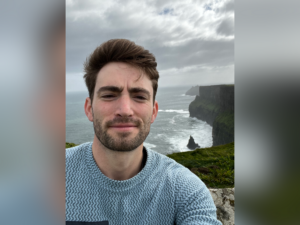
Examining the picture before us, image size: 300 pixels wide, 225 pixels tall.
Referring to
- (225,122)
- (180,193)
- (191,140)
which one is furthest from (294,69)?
(225,122)

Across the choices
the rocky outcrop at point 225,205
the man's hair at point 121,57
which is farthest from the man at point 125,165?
the rocky outcrop at point 225,205

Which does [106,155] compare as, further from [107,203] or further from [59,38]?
[59,38]

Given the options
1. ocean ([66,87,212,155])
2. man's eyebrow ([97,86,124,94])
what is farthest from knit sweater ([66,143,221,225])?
ocean ([66,87,212,155])

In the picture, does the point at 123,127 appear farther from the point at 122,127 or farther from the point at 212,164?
the point at 212,164

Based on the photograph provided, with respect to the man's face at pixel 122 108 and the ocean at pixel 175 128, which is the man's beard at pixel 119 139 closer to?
the man's face at pixel 122 108

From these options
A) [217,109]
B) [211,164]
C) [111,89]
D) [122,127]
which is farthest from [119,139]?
[217,109]
